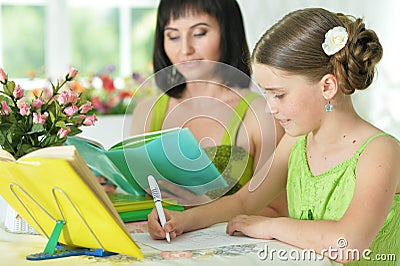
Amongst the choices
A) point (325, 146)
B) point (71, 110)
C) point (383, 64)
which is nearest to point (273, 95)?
point (325, 146)

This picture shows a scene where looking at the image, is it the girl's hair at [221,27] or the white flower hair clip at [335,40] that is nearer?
the white flower hair clip at [335,40]

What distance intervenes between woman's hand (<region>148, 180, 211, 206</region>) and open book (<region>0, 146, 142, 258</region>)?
1.05 ft

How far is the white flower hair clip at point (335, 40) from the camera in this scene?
1394mm

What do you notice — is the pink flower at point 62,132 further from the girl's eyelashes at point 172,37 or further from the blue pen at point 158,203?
the girl's eyelashes at point 172,37

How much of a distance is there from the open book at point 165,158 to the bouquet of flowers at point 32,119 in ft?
0.47

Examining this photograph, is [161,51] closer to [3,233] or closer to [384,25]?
[384,25]

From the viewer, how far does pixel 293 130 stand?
1492 millimetres

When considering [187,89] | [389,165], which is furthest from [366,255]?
[187,89]

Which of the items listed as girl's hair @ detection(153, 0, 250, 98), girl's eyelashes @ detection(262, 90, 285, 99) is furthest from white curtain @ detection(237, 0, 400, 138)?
girl's eyelashes @ detection(262, 90, 285, 99)

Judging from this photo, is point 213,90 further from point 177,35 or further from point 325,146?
point 325,146

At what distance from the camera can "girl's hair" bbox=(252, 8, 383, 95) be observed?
1.43m

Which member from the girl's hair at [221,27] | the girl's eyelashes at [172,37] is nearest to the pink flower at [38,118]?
the girl's hair at [221,27]

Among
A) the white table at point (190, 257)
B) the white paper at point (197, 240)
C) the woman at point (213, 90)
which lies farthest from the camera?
the woman at point (213, 90)

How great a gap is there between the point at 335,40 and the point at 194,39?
1.93ft
